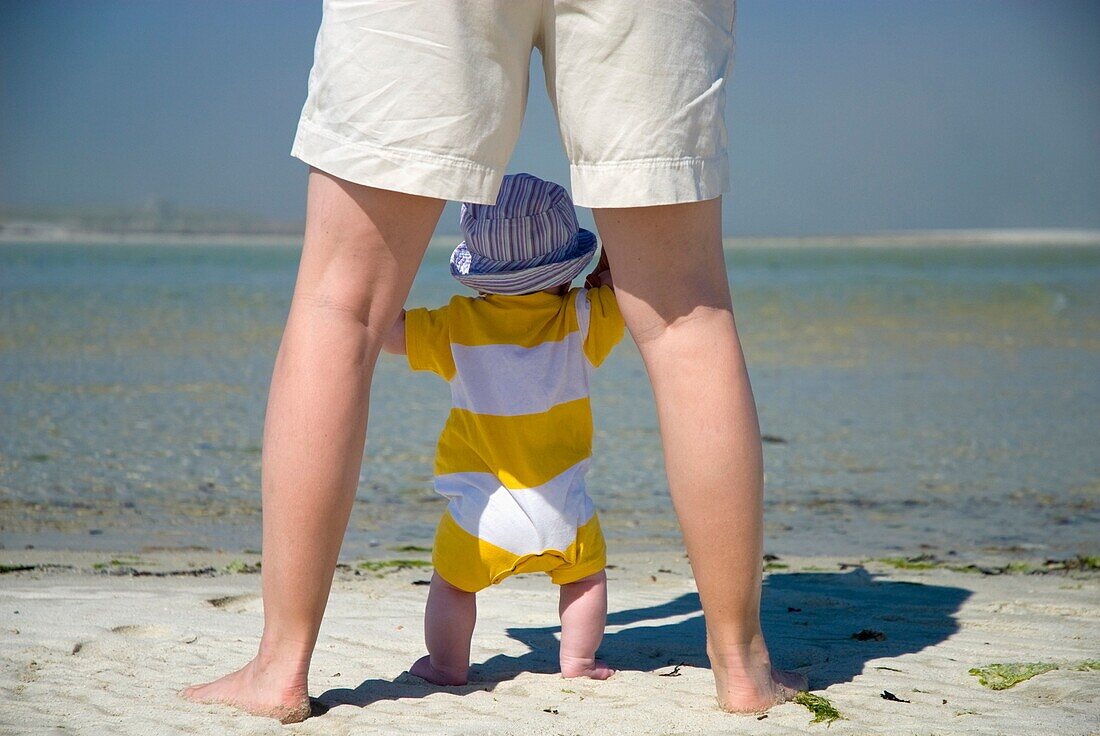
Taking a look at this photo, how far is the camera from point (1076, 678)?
2.37 metres

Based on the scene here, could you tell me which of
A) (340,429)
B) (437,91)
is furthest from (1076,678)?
(437,91)

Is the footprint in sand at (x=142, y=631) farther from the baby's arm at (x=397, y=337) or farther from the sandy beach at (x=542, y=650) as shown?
the baby's arm at (x=397, y=337)

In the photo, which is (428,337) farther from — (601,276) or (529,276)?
(601,276)

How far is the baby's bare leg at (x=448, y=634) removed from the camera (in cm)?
236

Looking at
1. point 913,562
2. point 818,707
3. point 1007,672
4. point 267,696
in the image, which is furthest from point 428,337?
point 913,562

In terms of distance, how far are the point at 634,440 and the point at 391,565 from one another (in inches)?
112

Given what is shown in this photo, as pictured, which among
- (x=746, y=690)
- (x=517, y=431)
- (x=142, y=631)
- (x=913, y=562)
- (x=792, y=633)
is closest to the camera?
(x=746, y=690)

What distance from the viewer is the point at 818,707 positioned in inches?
82.6

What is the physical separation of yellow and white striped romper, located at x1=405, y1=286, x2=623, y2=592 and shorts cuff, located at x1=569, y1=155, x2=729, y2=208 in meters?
0.48

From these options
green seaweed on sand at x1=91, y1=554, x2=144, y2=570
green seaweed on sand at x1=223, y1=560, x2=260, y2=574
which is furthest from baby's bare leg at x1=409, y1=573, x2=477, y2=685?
green seaweed on sand at x1=91, y1=554, x2=144, y2=570

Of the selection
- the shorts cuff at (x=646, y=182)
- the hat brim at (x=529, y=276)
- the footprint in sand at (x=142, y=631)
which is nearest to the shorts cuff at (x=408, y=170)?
the shorts cuff at (x=646, y=182)

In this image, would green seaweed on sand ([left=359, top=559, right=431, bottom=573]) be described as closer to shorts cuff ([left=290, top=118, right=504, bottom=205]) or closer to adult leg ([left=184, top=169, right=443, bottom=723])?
adult leg ([left=184, top=169, right=443, bottom=723])

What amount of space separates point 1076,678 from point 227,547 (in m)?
2.98

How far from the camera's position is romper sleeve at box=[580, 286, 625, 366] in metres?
2.33
